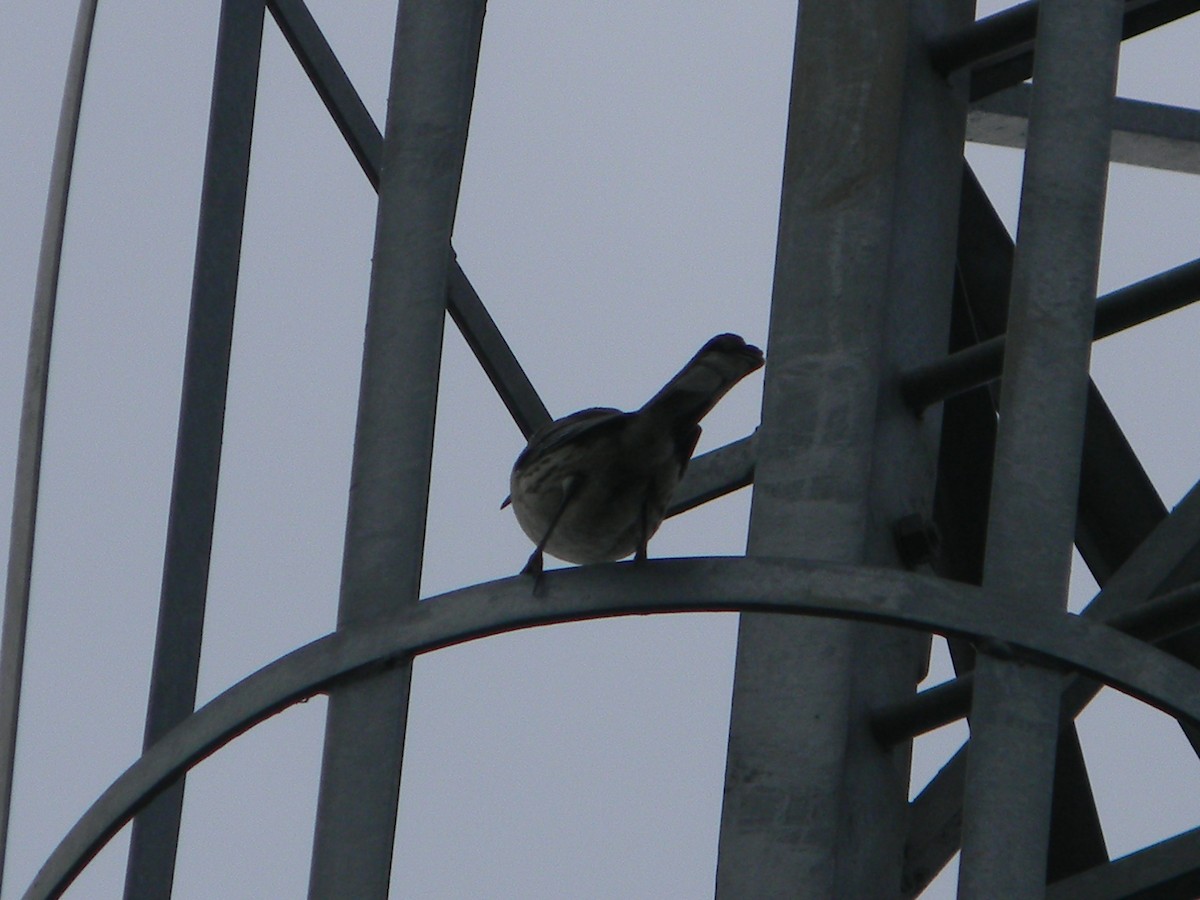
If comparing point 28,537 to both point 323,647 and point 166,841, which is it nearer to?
point 166,841

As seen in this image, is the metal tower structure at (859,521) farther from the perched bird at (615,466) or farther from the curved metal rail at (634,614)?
the perched bird at (615,466)

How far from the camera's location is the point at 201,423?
7.14 m

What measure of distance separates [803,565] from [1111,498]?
2739 millimetres

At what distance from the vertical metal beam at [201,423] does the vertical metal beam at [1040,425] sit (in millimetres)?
2767

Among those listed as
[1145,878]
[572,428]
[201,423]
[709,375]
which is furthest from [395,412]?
[1145,878]

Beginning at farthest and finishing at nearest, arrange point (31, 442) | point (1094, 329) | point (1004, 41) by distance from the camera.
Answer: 1. point (31, 442)
2. point (1004, 41)
3. point (1094, 329)

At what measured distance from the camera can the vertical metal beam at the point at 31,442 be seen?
7.31 metres

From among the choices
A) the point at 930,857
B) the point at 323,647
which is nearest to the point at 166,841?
the point at 323,647

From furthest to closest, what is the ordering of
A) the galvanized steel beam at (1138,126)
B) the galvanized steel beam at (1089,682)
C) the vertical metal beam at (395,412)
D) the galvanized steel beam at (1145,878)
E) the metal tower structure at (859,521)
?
1. the galvanized steel beam at (1138,126)
2. the galvanized steel beam at (1089,682)
3. the galvanized steel beam at (1145,878)
4. the vertical metal beam at (395,412)
5. the metal tower structure at (859,521)

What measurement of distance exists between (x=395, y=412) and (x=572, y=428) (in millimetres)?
444

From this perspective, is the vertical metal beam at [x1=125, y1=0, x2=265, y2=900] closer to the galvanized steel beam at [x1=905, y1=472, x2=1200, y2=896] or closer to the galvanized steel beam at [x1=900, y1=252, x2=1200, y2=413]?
the galvanized steel beam at [x1=905, y1=472, x2=1200, y2=896]

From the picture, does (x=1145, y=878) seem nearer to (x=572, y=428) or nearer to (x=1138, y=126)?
(x=572, y=428)

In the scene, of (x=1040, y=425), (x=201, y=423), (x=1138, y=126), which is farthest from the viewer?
(x=1138, y=126)

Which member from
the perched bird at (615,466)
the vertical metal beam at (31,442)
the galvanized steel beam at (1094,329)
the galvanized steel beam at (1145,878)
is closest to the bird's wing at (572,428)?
the perched bird at (615,466)
